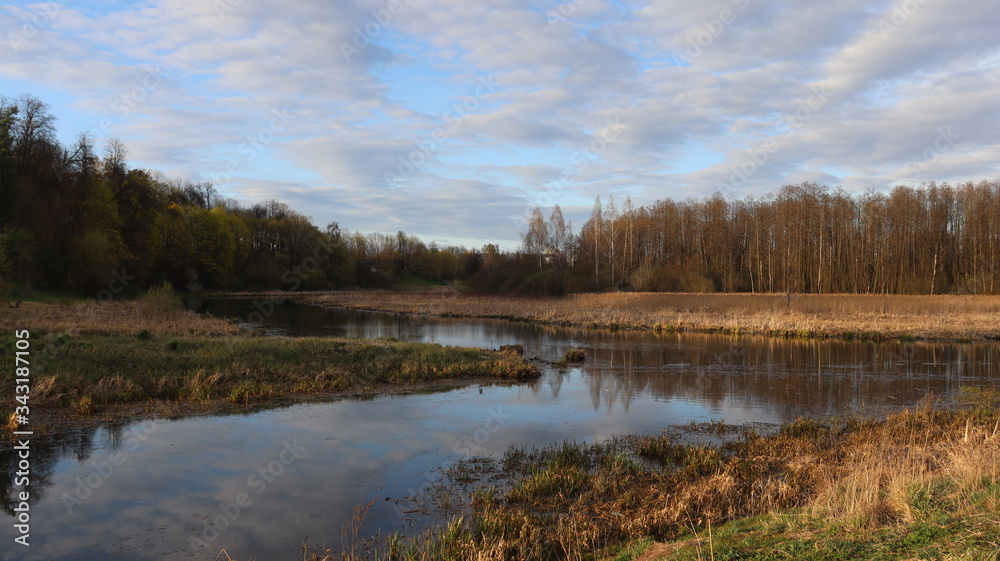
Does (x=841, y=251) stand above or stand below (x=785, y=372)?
above

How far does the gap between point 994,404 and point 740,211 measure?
174 ft

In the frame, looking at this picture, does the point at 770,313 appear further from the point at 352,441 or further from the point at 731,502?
the point at 731,502

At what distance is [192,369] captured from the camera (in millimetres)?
14711

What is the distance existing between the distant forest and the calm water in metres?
17.8

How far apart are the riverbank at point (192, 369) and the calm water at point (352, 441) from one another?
42.6 inches

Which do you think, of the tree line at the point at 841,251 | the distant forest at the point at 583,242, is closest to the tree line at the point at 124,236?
the distant forest at the point at 583,242

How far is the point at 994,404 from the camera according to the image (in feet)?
47.3

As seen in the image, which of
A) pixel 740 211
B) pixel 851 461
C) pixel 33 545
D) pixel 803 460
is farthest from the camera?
pixel 740 211

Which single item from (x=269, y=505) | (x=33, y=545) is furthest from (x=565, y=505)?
(x=33, y=545)

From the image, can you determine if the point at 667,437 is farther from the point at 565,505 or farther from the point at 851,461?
the point at 565,505

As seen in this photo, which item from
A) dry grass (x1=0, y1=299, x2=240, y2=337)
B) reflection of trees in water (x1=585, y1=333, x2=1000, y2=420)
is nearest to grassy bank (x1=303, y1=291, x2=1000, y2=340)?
reflection of trees in water (x1=585, y1=333, x2=1000, y2=420)

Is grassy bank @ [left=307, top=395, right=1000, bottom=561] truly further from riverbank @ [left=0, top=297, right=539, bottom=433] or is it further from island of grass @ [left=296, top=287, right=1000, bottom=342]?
island of grass @ [left=296, top=287, right=1000, bottom=342]

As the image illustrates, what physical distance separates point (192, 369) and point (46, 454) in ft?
17.6

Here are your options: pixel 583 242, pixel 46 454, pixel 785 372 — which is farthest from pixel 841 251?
pixel 46 454
